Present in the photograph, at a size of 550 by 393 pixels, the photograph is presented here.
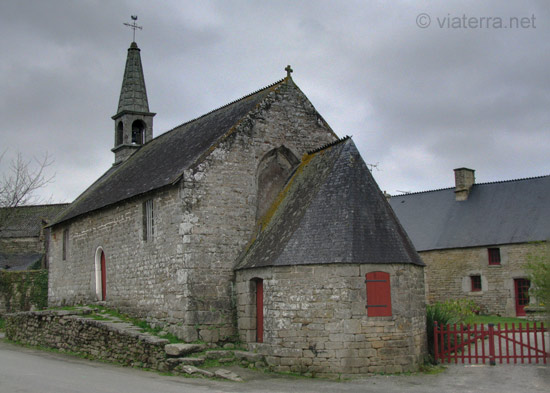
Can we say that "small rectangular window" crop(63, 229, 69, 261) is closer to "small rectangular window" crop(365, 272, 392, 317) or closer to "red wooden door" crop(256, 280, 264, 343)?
"red wooden door" crop(256, 280, 264, 343)

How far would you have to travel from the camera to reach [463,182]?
33.9m

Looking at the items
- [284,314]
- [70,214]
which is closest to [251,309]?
[284,314]

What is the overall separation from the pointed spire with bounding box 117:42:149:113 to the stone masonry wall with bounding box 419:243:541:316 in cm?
1701

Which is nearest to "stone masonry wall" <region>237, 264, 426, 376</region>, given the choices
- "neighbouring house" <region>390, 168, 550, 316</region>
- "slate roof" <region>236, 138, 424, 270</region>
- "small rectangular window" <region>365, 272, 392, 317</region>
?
"small rectangular window" <region>365, 272, 392, 317</region>

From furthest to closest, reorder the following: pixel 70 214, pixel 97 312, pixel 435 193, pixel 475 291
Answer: pixel 435 193 < pixel 475 291 < pixel 70 214 < pixel 97 312

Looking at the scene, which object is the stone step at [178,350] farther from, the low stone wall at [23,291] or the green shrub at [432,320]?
the low stone wall at [23,291]

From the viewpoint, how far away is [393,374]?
14.3 m

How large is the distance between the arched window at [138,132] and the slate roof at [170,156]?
127 inches

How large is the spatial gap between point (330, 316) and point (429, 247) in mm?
19029

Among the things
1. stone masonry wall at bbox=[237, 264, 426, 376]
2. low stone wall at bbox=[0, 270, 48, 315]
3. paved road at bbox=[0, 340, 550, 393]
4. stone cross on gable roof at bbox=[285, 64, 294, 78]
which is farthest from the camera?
low stone wall at bbox=[0, 270, 48, 315]

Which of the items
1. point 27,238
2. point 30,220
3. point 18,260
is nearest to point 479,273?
point 18,260

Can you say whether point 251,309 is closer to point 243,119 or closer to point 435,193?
point 243,119

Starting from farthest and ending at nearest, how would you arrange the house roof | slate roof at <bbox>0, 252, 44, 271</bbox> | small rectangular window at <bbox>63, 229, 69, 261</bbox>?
the house roof, slate roof at <bbox>0, 252, 44, 271</bbox>, small rectangular window at <bbox>63, 229, 69, 261</bbox>

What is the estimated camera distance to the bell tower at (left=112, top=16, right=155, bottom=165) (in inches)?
1161
